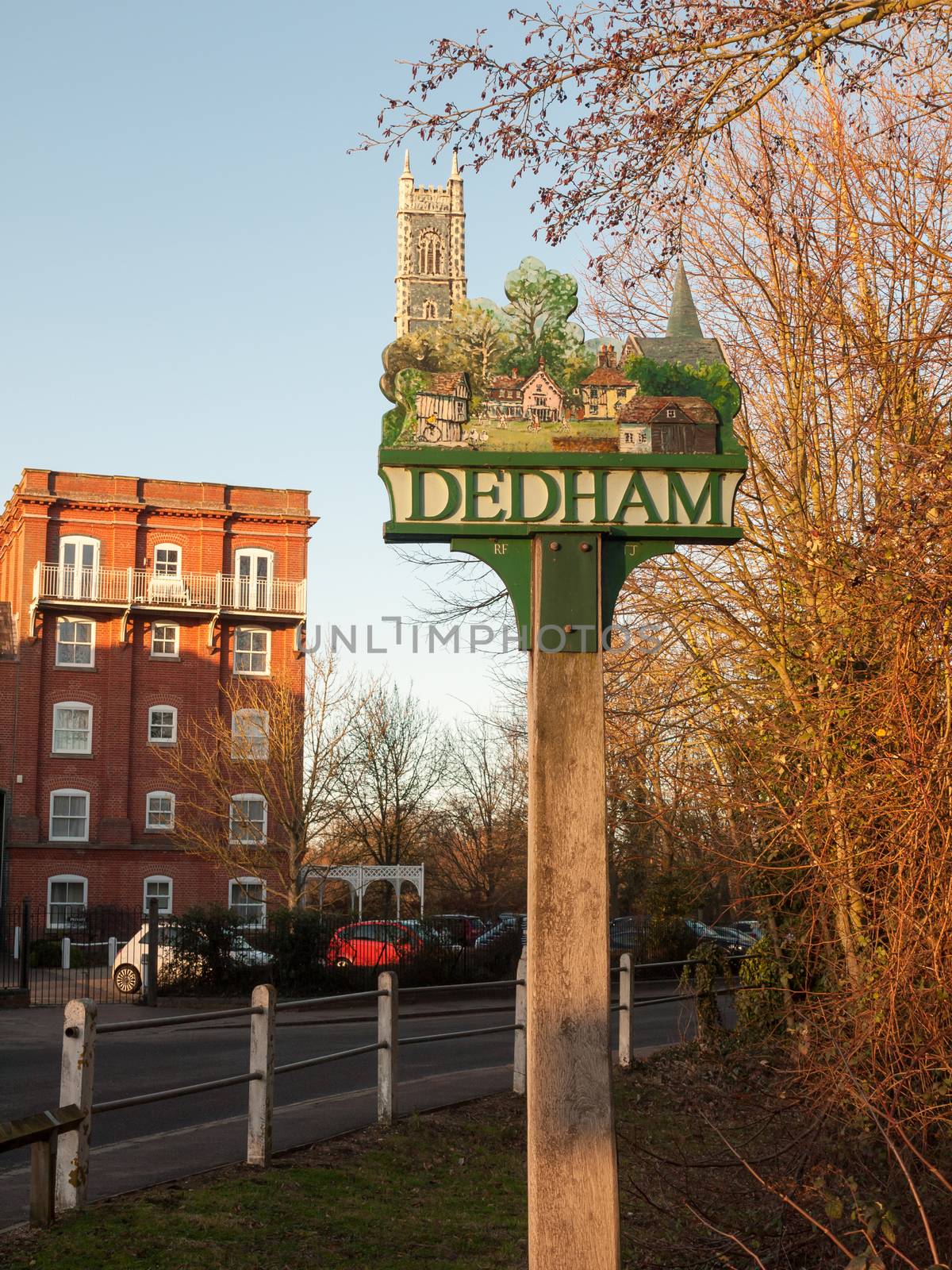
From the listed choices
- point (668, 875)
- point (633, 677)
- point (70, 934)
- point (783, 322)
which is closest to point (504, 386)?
point (783, 322)

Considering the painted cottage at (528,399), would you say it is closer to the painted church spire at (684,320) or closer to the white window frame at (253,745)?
the painted church spire at (684,320)

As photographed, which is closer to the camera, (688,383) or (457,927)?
(688,383)

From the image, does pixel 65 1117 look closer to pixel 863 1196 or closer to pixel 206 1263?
pixel 206 1263

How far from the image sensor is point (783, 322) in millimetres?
11875

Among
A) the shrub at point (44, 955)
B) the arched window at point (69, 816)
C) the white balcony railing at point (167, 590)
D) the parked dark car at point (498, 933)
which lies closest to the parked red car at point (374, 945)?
the parked dark car at point (498, 933)

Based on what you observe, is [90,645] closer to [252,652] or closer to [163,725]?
[163,725]

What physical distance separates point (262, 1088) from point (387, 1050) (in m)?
1.81

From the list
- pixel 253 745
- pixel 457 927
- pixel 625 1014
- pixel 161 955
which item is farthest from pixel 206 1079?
pixel 253 745

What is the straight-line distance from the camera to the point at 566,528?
416cm

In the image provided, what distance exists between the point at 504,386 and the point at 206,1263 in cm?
421

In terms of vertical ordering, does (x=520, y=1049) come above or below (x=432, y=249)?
below

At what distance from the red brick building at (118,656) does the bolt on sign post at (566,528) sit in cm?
3430

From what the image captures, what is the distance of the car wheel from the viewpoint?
22641 mm

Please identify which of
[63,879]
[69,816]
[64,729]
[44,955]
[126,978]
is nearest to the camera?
[126,978]
